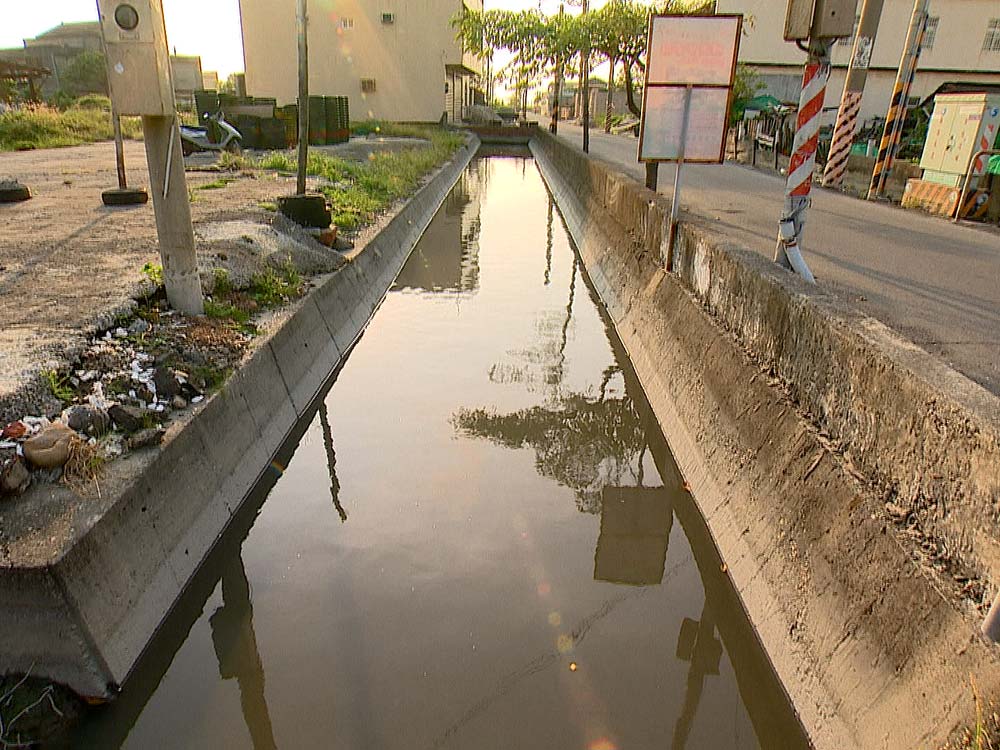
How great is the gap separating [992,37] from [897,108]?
25.6 metres

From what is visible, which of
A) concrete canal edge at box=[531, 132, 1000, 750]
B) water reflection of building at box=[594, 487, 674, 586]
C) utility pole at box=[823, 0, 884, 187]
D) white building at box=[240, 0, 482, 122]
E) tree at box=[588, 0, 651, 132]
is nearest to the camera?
concrete canal edge at box=[531, 132, 1000, 750]

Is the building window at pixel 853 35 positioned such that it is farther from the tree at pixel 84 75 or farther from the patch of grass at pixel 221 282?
the tree at pixel 84 75

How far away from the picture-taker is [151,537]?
3.52 metres

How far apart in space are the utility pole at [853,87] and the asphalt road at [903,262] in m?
1.01

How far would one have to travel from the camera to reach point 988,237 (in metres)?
8.51

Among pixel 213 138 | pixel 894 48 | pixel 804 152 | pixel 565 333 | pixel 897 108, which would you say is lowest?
pixel 565 333

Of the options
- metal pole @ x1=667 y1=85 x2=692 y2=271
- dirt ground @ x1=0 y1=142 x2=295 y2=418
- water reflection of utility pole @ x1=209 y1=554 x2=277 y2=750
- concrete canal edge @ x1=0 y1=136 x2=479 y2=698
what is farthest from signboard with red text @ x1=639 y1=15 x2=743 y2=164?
water reflection of utility pole @ x1=209 y1=554 x2=277 y2=750

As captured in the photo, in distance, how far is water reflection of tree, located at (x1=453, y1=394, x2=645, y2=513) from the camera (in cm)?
541

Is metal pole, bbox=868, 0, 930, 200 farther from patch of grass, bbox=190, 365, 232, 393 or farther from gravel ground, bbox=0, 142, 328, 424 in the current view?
patch of grass, bbox=190, 365, 232, 393

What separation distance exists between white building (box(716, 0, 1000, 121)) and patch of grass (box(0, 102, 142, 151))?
998 inches

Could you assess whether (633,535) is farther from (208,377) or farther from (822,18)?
(822,18)

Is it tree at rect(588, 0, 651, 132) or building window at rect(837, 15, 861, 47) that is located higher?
tree at rect(588, 0, 651, 132)

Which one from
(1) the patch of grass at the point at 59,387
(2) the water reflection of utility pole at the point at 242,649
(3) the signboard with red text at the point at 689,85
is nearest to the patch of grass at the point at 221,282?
(1) the patch of grass at the point at 59,387

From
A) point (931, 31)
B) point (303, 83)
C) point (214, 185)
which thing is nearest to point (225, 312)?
point (303, 83)
